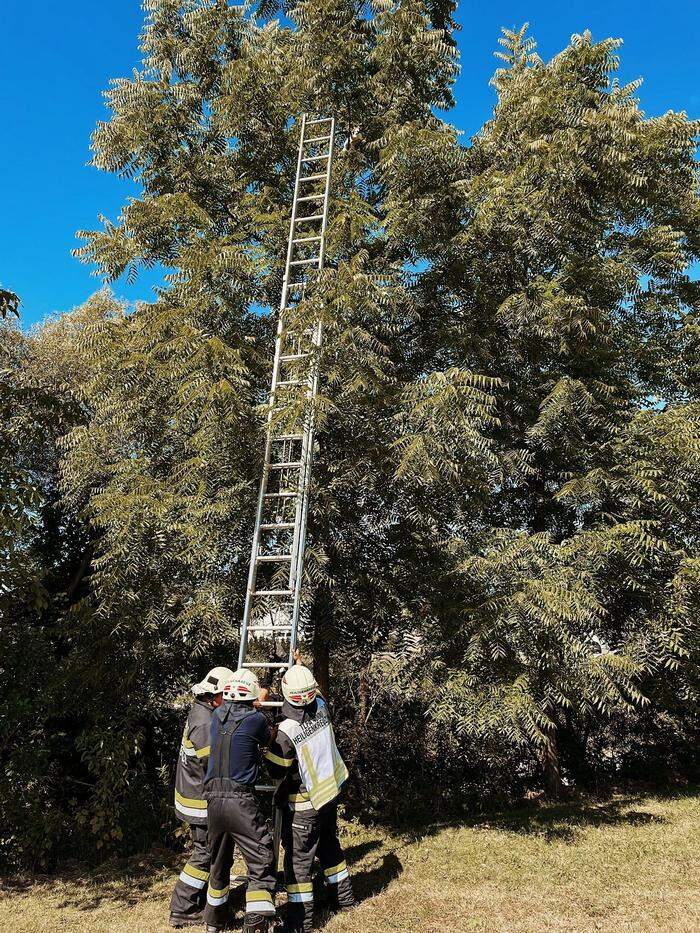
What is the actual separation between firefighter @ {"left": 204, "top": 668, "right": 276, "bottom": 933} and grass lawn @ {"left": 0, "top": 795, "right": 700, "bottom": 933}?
84cm

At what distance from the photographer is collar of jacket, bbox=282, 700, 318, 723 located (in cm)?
567

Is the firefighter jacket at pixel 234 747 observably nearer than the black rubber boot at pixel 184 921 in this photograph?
Yes

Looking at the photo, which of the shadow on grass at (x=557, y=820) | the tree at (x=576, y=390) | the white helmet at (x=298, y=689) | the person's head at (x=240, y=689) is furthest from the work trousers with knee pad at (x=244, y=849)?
the shadow on grass at (x=557, y=820)

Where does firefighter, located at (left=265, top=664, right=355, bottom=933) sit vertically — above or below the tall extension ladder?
below

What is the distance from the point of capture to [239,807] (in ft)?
16.9

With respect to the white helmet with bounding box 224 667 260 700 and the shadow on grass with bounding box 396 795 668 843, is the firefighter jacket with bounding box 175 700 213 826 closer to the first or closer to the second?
the white helmet with bounding box 224 667 260 700

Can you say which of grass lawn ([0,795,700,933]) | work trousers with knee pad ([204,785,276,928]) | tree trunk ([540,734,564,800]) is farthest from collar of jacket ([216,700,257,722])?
tree trunk ([540,734,564,800])

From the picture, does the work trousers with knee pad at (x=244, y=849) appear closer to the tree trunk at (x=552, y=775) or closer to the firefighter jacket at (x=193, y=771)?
the firefighter jacket at (x=193, y=771)

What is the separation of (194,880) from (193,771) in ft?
3.04

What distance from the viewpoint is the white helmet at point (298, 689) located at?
18.5 ft

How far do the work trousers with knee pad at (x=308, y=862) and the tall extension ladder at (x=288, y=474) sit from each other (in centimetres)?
99

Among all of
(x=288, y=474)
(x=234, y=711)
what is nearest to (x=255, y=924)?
(x=234, y=711)

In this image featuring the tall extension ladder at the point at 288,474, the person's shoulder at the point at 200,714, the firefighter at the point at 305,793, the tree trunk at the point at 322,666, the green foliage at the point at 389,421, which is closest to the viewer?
the firefighter at the point at 305,793

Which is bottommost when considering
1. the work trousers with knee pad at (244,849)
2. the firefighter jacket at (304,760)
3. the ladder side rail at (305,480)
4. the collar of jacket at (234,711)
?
the work trousers with knee pad at (244,849)
